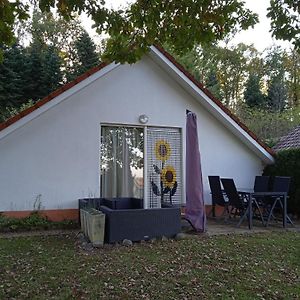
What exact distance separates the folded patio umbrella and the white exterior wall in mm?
2509

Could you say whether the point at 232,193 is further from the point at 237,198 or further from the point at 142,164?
the point at 142,164

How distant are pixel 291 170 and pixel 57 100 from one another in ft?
23.2

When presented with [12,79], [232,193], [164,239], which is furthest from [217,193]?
[12,79]

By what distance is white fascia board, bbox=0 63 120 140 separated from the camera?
9.13 metres

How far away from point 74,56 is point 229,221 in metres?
23.2

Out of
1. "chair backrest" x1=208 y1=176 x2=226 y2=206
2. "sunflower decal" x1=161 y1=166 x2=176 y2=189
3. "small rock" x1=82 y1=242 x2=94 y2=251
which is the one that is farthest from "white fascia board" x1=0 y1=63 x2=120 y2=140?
"chair backrest" x1=208 y1=176 x2=226 y2=206

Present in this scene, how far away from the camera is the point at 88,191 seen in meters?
10.1

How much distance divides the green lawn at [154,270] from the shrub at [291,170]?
12.7ft

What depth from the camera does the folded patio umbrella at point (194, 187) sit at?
27.9 ft

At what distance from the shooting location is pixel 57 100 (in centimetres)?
962

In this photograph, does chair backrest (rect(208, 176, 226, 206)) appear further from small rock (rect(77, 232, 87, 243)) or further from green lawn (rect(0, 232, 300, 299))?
small rock (rect(77, 232, 87, 243))

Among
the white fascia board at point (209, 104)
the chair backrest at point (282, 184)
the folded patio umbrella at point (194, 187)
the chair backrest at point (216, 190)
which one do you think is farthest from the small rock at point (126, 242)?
Result: the white fascia board at point (209, 104)

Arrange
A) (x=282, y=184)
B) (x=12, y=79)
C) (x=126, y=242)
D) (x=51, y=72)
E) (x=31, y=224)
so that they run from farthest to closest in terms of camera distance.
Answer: (x=51, y=72) < (x=12, y=79) < (x=282, y=184) < (x=31, y=224) < (x=126, y=242)

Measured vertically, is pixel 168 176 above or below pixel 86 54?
below
